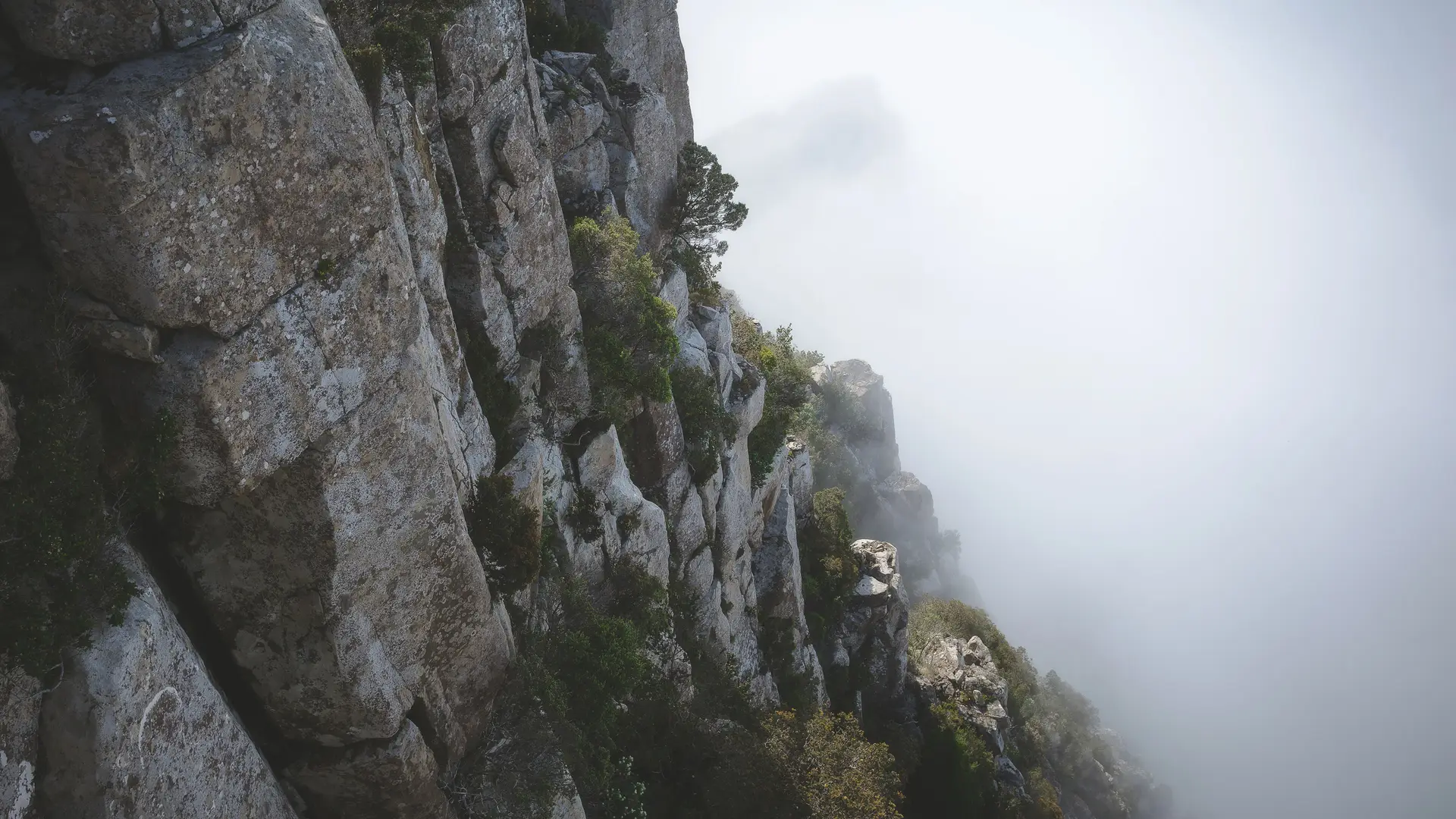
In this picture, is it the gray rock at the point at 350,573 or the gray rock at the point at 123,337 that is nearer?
the gray rock at the point at 123,337

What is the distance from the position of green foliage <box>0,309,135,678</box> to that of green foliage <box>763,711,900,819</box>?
20358mm

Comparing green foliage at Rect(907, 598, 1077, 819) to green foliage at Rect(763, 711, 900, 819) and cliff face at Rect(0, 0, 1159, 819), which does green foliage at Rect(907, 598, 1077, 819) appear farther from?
cliff face at Rect(0, 0, 1159, 819)

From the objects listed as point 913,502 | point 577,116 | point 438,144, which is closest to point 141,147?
point 438,144

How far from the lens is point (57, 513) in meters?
9.43

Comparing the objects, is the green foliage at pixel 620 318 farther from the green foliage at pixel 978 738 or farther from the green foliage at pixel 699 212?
the green foliage at pixel 978 738

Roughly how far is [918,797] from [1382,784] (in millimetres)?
201553

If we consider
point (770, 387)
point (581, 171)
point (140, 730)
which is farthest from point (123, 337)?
point (770, 387)

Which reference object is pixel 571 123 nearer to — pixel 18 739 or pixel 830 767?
pixel 18 739

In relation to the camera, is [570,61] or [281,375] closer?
[281,375]

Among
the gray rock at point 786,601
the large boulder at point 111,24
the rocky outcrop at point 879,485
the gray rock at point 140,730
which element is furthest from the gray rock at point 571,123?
the rocky outcrop at point 879,485

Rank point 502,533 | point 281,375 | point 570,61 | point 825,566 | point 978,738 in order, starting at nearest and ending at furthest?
point 281,375 < point 502,533 < point 570,61 < point 978,738 < point 825,566

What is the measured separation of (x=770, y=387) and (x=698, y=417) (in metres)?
13.4

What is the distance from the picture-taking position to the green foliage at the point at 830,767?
24656 millimetres

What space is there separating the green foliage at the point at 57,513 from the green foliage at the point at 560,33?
22251 millimetres
